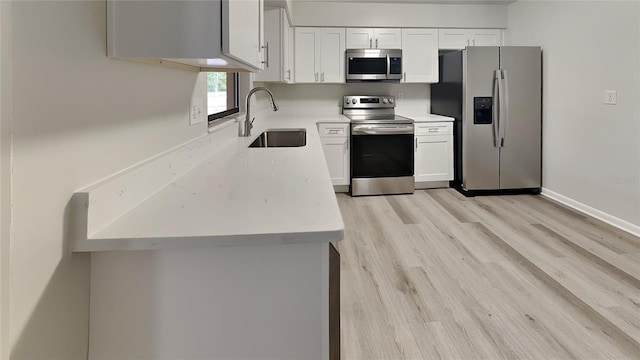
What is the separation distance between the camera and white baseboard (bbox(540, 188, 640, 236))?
134 inches

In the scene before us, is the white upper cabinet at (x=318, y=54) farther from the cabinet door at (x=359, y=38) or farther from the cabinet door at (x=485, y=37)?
the cabinet door at (x=485, y=37)

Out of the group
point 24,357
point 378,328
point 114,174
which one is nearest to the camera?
point 24,357

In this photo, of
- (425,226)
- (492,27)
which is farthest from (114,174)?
(492,27)

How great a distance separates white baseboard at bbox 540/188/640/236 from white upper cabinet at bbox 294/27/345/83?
2694 millimetres

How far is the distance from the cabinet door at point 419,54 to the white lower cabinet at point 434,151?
0.73 meters

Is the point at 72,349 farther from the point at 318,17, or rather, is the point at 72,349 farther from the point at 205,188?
the point at 318,17

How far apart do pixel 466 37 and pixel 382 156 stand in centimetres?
192

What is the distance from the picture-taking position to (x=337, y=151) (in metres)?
4.82

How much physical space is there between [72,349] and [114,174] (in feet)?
1.28

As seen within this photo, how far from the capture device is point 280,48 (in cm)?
391

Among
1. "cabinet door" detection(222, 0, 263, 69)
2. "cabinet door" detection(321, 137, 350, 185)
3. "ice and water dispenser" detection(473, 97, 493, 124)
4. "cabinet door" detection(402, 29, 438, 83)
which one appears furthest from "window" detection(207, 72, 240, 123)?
"ice and water dispenser" detection(473, 97, 493, 124)

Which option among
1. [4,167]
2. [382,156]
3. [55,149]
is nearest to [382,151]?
[382,156]

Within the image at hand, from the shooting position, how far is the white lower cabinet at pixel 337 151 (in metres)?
4.78

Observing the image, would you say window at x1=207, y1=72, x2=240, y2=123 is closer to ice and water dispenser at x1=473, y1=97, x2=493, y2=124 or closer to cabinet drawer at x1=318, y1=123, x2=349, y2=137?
cabinet drawer at x1=318, y1=123, x2=349, y2=137
